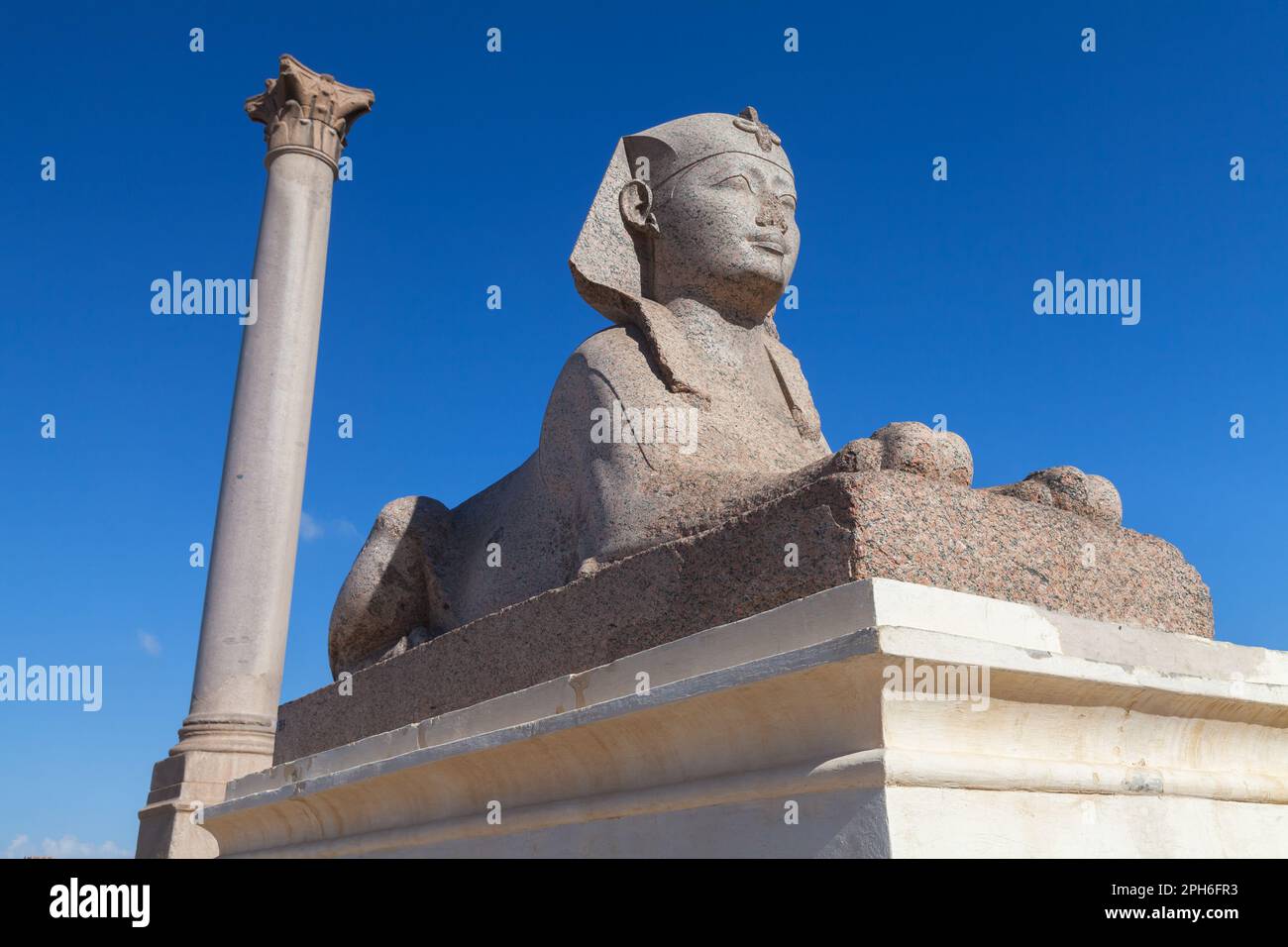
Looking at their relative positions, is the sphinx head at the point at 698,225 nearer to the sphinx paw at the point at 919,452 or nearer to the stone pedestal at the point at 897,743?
the sphinx paw at the point at 919,452

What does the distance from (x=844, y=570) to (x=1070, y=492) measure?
0.97 metres

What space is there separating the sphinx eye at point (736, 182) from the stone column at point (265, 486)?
4.88 metres

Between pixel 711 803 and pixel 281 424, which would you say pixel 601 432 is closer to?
pixel 711 803

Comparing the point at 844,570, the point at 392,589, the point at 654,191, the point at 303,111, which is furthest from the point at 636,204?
the point at 303,111

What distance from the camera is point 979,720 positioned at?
279 centimetres

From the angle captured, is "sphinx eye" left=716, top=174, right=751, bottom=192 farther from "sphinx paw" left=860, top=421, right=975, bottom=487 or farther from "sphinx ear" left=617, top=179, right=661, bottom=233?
"sphinx paw" left=860, top=421, right=975, bottom=487

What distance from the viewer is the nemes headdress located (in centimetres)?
498

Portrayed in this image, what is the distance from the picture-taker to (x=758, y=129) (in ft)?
16.8

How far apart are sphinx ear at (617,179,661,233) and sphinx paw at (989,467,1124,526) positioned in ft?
7.49

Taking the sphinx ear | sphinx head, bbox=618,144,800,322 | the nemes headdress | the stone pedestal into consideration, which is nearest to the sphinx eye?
sphinx head, bbox=618,144,800,322

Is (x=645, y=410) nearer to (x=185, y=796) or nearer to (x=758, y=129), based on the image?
(x=758, y=129)

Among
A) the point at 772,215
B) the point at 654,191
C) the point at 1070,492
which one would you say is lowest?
the point at 1070,492

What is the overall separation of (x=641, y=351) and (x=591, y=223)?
0.87 metres

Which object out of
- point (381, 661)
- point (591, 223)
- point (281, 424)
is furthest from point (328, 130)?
point (381, 661)
